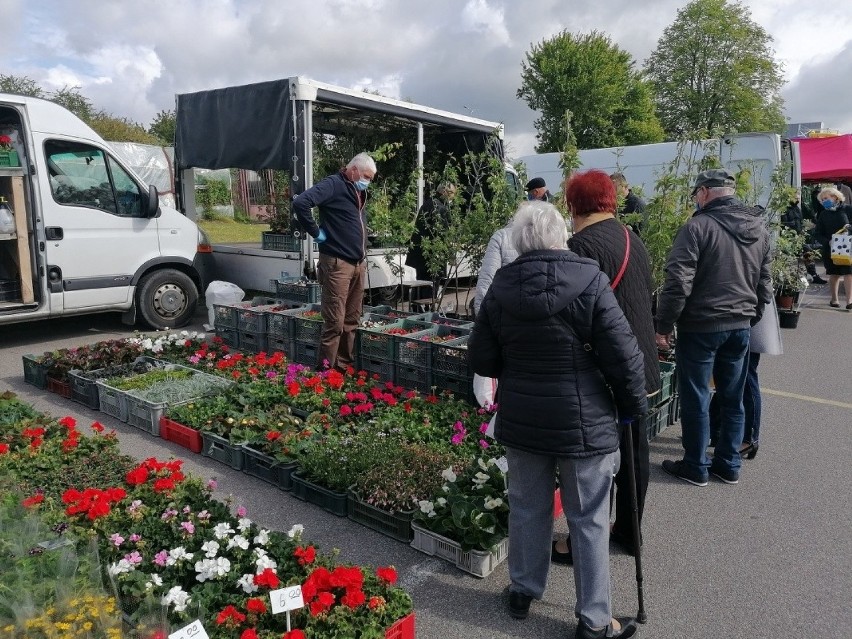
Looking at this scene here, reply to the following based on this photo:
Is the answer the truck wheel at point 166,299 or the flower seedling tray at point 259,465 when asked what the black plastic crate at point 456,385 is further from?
the truck wheel at point 166,299

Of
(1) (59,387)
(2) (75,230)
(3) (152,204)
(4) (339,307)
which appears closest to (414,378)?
(4) (339,307)

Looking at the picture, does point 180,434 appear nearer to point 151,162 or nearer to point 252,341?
point 252,341

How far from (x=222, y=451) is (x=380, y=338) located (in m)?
2.02

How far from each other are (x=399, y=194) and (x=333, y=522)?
8938 millimetres

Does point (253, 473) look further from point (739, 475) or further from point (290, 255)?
point (290, 255)

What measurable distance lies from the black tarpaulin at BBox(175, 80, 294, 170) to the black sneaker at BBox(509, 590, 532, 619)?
6604 mm

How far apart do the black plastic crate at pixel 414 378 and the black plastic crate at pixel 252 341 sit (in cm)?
189

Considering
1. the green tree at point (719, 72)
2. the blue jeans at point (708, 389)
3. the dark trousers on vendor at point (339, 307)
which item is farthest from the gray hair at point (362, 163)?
the green tree at point (719, 72)

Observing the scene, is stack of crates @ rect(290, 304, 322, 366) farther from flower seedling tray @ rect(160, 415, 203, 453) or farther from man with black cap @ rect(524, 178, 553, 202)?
man with black cap @ rect(524, 178, 553, 202)

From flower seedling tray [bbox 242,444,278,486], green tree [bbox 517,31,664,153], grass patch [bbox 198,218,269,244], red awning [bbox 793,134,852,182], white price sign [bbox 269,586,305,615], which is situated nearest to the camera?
white price sign [bbox 269,586,305,615]

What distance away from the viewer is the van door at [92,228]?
26.2ft

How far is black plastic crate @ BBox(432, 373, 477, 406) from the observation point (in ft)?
19.1

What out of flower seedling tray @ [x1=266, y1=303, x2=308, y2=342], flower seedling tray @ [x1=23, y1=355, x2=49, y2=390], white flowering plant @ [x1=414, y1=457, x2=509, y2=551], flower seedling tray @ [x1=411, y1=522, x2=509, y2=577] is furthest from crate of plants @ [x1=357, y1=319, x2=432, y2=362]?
flower seedling tray @ [x1=23, y1=355, x2=49, y2=390]

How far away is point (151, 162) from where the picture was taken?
47.3 ft
